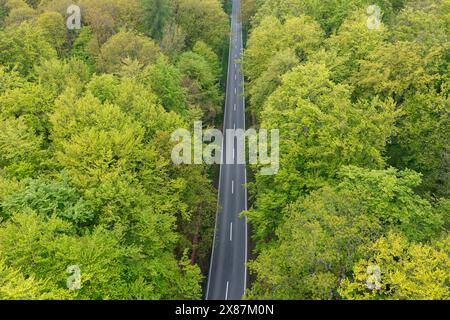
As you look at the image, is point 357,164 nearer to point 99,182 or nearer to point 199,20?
point 99,182

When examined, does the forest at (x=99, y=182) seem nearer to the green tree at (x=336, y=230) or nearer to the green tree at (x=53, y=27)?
the green tree at (x=53, y=27)

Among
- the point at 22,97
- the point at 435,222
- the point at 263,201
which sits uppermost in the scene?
the point at 22,97

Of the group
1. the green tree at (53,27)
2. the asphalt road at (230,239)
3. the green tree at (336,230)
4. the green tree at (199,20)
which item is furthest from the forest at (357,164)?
the green tree at (53,27)

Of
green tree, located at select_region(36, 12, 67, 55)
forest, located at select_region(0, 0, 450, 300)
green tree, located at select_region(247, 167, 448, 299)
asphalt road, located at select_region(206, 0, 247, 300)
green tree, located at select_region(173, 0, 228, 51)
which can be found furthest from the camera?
green tree, located at select_region(173, 0, 228, 51)

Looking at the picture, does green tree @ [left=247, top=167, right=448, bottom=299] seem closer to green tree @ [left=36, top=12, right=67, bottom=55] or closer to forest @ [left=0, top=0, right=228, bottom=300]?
forest @ [left=0, top=0, right=228, bottom=300]

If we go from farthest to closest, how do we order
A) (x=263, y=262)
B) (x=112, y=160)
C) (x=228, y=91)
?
(x=228, y=91) < (x=112, y=160) < (x=263, y=262)

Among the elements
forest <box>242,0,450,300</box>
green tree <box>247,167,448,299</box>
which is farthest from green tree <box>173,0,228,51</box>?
green tree <box>247,167,448,299</box>
